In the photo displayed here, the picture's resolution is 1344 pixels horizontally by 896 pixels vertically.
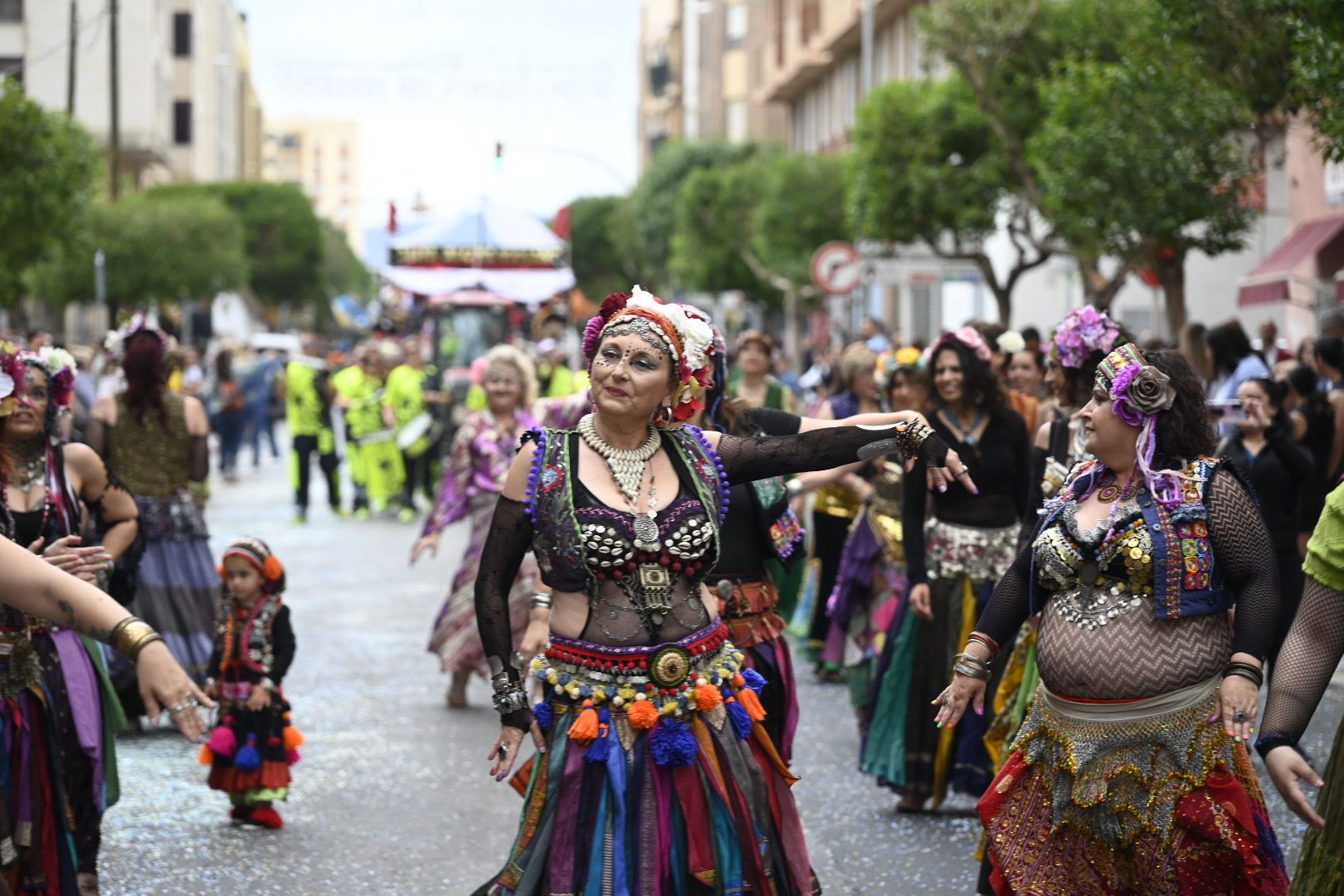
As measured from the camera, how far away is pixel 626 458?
5.30 m

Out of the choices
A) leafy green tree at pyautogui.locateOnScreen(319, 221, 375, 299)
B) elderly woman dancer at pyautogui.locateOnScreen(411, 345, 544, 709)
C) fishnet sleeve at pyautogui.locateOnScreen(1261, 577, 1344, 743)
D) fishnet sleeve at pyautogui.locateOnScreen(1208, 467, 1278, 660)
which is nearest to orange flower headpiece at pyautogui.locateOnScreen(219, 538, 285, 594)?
elderly woman dancer at pyautogui.locateOnScreen(411, 345, 544, 709)

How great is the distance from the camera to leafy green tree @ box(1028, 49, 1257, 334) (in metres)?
16.8

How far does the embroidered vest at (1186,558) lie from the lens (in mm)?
5156

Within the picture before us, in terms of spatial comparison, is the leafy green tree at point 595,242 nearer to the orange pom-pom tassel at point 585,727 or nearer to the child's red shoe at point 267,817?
the child's red shoe at point 267,817

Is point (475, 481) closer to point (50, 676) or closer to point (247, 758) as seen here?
point (247, 758)

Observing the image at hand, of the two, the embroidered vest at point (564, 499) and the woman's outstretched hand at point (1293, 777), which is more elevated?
the embroidered vest at point (564, 499)

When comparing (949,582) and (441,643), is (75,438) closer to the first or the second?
(441,643)

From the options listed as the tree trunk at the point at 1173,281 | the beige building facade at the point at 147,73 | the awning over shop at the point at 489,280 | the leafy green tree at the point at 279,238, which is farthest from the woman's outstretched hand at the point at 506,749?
the leafy green tree at the point at 279,238

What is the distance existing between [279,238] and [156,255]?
36.4 meters

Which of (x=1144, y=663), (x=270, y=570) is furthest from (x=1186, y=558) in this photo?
(x=270, y=570)

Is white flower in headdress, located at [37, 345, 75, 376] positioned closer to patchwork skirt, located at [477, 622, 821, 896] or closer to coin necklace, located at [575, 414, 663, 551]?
coin necklace, located at [575, 414, 663, 551]

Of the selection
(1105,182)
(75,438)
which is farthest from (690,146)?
(75,438)

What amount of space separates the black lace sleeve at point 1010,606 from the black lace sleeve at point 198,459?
223 inches

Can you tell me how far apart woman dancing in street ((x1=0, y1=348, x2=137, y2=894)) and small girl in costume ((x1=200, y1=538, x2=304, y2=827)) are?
3.89 ft
